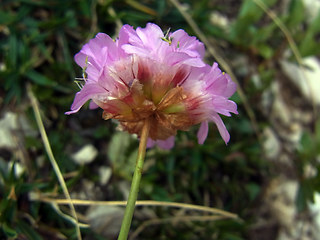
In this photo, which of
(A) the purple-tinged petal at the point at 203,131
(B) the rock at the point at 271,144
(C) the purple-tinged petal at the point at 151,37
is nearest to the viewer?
(C) the purple-tinged petal at the point at 151,37

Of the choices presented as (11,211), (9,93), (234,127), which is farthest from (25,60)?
(234,127)

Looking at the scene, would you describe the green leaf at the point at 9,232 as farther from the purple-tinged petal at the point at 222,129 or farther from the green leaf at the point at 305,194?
the green leaf at the point at 305,194

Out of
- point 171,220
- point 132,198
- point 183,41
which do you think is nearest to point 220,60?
point 171,220

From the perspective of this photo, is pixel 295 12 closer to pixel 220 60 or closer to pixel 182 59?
pixel 220 60

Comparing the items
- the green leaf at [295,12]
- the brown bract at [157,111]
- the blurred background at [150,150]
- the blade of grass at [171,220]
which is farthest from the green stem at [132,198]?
the green leaf at [295,12]

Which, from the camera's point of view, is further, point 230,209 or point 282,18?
point 282,18

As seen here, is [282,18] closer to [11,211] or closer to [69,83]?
[69,83]
